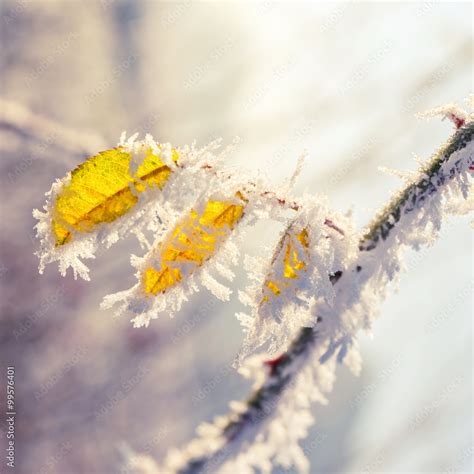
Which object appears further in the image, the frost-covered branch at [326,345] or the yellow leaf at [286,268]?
the yellow leaf at [286,268]

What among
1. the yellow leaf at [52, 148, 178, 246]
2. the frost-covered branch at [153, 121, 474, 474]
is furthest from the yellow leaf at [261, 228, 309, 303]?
the yellow leaf at [52, 148, 178, 246]

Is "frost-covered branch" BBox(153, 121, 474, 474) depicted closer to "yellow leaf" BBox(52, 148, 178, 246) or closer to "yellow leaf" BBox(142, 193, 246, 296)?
"yellow leaf" BBox(142, 193, 246, 296)

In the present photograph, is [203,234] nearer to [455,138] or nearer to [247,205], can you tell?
[247,205]

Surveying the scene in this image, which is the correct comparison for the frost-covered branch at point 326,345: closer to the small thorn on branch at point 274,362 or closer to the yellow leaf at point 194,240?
the small thorn on branch at point 274,362

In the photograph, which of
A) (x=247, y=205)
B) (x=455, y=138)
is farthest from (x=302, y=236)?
(x=455, y=138)

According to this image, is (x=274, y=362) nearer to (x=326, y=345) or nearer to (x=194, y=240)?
(x=326, y=345)

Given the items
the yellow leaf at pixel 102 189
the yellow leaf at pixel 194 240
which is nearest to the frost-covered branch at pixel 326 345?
the yellow leaf at pixel 194 240
